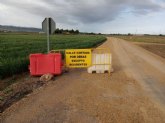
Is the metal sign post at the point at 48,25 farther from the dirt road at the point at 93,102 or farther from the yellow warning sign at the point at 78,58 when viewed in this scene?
the dirt road at the point at 93,102

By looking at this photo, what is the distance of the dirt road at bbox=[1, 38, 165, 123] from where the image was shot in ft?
21.9

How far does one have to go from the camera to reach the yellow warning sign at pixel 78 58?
13.9m

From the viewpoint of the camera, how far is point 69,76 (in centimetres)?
1286

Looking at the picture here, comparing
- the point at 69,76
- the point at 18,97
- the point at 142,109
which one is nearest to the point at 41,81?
the point at 69,76

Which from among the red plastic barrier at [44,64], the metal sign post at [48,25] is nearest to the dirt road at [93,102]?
the red plastic barrier at [44,64]

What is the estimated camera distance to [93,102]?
318 inches

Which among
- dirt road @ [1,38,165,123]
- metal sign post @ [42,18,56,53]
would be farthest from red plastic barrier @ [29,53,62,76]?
metal sign post @ [42,18,56,53]

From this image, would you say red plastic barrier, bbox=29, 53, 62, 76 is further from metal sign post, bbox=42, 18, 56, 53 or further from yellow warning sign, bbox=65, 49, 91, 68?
metal sign post, bbox=42, 18, 56, 53

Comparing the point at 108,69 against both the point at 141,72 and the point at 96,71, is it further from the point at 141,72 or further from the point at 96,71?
the point at 141,72

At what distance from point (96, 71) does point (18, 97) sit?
5796 mm

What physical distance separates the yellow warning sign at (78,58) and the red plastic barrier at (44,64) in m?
1.10

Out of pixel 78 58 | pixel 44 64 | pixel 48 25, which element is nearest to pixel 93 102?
pixel 44 64

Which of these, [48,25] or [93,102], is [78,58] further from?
[93,102]

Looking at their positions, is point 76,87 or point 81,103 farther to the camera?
point 76,87
